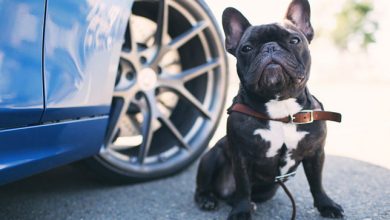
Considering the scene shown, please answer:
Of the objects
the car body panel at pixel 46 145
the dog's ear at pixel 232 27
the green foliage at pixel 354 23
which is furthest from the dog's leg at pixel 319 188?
the green foliage at pixel 354 23

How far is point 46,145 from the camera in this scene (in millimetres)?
1842

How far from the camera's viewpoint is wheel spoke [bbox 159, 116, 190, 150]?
2675mm

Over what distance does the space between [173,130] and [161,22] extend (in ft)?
2.24

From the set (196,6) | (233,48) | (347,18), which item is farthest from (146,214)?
(347,18)

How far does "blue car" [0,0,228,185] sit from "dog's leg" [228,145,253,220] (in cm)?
72

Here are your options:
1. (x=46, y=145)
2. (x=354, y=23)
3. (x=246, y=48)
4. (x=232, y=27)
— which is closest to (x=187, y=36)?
(x=232, y=27)

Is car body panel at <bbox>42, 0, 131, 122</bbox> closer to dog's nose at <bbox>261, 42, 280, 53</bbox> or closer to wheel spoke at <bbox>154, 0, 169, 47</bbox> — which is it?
wheel spoke at <bbox>154, 0, 169, 47</bbox>

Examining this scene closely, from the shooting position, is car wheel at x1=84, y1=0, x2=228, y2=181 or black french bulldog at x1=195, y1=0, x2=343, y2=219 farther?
car wheel at x1=84, y1=0, x2=228, y2=181

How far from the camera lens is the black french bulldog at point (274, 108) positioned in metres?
1.86

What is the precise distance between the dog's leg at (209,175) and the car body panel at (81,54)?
0.60 m

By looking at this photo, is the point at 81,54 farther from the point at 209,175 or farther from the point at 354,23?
the point at 354,23

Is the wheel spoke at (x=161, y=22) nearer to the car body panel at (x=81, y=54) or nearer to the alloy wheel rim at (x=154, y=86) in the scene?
the alloy wheel rim at (x=154, y=86)

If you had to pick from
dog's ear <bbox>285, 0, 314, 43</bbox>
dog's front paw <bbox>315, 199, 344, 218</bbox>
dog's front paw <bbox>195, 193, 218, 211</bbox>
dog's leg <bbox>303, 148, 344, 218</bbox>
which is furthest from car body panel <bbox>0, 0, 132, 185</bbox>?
dog's front paw <bbox>315, 199, 344, 218</bbox>

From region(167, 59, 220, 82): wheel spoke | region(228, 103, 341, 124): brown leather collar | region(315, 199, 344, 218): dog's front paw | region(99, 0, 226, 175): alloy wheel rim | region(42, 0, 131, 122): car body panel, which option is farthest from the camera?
region(167, 59, 220, 82): wheel spoke
